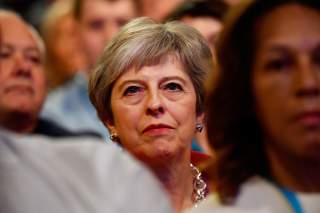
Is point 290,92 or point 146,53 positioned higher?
point 290,92

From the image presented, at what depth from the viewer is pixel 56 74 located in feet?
26.0

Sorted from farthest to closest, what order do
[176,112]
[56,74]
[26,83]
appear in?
[56,74]
[26,83]
[176,112]

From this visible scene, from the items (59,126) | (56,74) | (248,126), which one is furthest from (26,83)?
(248,126)

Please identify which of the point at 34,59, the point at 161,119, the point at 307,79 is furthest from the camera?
the point at 34,59

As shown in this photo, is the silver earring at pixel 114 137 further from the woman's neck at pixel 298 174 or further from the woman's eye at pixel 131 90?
the woman's neck at pixel 298 174

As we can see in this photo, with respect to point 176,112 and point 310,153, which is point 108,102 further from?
point 310,153

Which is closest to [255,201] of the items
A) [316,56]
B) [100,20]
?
[316,56]

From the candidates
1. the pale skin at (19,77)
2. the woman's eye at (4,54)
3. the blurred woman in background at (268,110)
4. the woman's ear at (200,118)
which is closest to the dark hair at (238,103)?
the blurred woman in background at (268,110)

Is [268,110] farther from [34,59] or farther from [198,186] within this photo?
[34,59]

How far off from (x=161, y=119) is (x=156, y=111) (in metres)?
0.04

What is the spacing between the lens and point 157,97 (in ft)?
13.5

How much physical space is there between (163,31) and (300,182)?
4.76 ft

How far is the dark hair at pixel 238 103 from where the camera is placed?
2.94 m

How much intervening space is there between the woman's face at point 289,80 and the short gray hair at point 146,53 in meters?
1.23
